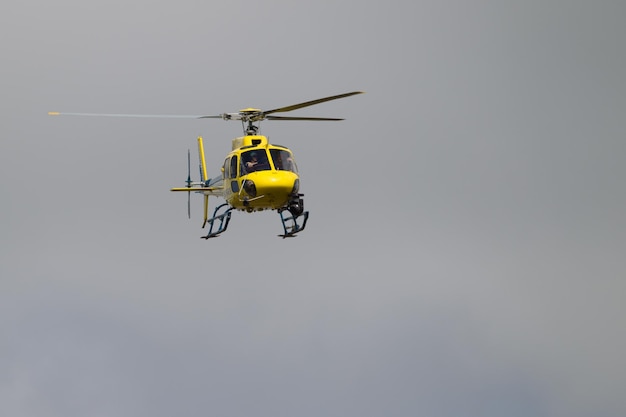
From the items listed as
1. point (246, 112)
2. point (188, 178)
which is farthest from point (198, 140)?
point (246, 112)

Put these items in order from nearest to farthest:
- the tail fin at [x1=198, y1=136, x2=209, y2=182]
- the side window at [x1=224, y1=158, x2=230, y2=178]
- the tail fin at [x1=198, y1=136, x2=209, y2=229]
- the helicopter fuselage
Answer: the helicopter fuselage → the side window at [x1=224, y1=158, x2=230, y2=178] → the tail fin at [x1=198, y1=136, x2=209, y2=229] → the tail fin at [x1=198, y1=136, x2=209, y2=182]

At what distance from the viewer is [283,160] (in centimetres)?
7144

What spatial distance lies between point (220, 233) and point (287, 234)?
398cm

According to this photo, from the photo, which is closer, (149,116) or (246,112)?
(149,116)

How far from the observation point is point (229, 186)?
7300cm

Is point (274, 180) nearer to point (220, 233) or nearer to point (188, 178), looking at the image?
point (220, 233)

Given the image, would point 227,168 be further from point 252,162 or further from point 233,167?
point 252,162

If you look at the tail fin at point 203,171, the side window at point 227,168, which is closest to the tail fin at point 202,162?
the tail fin at point 203,171

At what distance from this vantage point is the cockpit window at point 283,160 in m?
71.1

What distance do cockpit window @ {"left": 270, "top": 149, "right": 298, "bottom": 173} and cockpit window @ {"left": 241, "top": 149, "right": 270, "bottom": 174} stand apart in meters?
0.43

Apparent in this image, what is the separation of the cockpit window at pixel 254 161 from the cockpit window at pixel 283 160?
425mm

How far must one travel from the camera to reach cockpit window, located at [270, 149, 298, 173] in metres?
71.1

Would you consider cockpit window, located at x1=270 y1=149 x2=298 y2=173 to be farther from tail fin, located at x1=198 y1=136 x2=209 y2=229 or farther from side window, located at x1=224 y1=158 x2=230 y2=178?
tail fin, located at x1=198 y1=136 x2=209 y2=229

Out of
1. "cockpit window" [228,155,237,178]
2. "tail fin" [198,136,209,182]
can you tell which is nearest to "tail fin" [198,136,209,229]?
"tail fin" [198,136,209,182]
